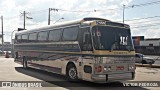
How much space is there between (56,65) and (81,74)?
3137 mm

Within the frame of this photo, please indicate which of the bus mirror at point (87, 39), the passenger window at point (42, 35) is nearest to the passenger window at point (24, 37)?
the passenger window at point (42, 35)

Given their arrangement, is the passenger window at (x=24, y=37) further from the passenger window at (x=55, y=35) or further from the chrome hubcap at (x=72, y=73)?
the chrome hubcap at (x=72, y=73)

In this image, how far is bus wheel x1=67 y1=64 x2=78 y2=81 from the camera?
14195 mm

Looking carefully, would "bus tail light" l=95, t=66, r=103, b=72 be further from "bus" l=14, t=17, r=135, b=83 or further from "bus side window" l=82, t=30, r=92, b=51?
"bus side window" l=82, t=30, r=92, b=51

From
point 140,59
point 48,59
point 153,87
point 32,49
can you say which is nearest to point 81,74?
point 153,87

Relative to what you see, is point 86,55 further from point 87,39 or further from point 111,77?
point 111,77

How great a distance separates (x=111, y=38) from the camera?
1312 cm

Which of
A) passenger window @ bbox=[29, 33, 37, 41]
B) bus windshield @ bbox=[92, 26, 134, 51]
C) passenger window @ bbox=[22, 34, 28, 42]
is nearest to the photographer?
bus windshield @ bbox=[92, 26, 134, 51]

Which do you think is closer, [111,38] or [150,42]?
[111,38]

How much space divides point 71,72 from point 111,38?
285 centimetres

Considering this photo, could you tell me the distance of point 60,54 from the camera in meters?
15.8

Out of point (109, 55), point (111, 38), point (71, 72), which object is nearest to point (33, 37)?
point (71, 72)

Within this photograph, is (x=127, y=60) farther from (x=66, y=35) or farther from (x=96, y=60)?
(x=66, y=35)

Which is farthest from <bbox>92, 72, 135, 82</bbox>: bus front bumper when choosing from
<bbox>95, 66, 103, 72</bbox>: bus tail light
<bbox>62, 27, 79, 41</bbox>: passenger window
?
<bbox>62, 27, 79, 41</bbox>: passenger window
